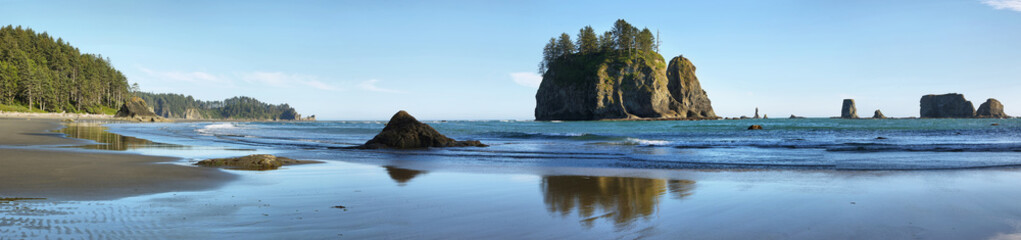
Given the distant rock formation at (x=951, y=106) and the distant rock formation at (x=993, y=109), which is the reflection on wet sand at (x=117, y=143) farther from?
the distant rock formation at (x=993, y=109)

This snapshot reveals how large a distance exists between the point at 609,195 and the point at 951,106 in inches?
8542

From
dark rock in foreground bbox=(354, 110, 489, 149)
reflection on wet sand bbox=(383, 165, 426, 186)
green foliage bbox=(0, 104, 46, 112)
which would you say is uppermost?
green foliage bbox=(0, 104, 46, 112)

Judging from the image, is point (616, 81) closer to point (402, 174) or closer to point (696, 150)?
point (696, 150)

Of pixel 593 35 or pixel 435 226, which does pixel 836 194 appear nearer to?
pixel 435 226

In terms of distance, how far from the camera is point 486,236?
4.42 metres

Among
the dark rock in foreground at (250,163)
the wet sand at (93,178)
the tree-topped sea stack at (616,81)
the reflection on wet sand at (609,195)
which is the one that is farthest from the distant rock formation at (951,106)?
the wet sand at (93,178)

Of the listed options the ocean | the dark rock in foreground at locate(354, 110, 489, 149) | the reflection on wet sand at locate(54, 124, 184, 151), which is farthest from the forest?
the dark rock in foreground at locate(354, 110, 489, 149)

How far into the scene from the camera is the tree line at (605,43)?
421 feet

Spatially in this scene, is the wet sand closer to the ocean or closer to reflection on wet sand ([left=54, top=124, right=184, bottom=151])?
the ocean

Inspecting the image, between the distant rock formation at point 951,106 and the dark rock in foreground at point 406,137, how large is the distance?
8199 inches

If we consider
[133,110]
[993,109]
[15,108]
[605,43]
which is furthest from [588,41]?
[993,109]

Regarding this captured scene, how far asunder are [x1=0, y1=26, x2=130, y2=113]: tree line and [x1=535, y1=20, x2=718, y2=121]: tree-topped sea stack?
337 feet

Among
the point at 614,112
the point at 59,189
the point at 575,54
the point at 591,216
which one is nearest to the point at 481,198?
the point at 591,216

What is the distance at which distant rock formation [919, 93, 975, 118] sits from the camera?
16812 cm
